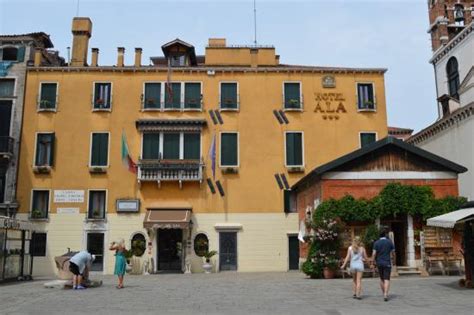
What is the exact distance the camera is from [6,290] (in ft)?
54.7

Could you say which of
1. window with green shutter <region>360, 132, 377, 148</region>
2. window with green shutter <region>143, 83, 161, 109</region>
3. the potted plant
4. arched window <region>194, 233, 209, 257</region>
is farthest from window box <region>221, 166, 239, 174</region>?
window with green shutter <region>360, 132, 377, 148</region>

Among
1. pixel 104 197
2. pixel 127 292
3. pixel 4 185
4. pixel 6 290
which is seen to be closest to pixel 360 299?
pixel 127 292

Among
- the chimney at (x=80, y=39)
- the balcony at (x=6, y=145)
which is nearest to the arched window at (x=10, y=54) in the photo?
the chimney at (x=80, y=39)

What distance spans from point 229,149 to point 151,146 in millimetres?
4502

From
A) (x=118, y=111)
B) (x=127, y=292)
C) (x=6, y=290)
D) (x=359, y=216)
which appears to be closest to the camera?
(x=127, y=292)

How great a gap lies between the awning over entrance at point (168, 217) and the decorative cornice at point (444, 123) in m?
17.6

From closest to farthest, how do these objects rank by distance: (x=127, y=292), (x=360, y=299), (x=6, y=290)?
(x=360, y=299) → (x=127, y=292) → (x=6, y=290)

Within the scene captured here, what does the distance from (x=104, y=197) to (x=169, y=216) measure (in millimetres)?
4073

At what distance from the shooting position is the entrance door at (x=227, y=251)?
27.8 meters

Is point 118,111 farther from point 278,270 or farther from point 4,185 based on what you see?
point 278,270

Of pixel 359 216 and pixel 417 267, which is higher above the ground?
pixel 359 216

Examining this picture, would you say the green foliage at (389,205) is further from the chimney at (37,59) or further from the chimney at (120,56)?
the chimney at (37,59)

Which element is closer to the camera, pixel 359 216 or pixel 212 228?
pixel 359 216

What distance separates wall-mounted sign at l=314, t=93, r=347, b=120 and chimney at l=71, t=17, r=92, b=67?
47.7 feet
